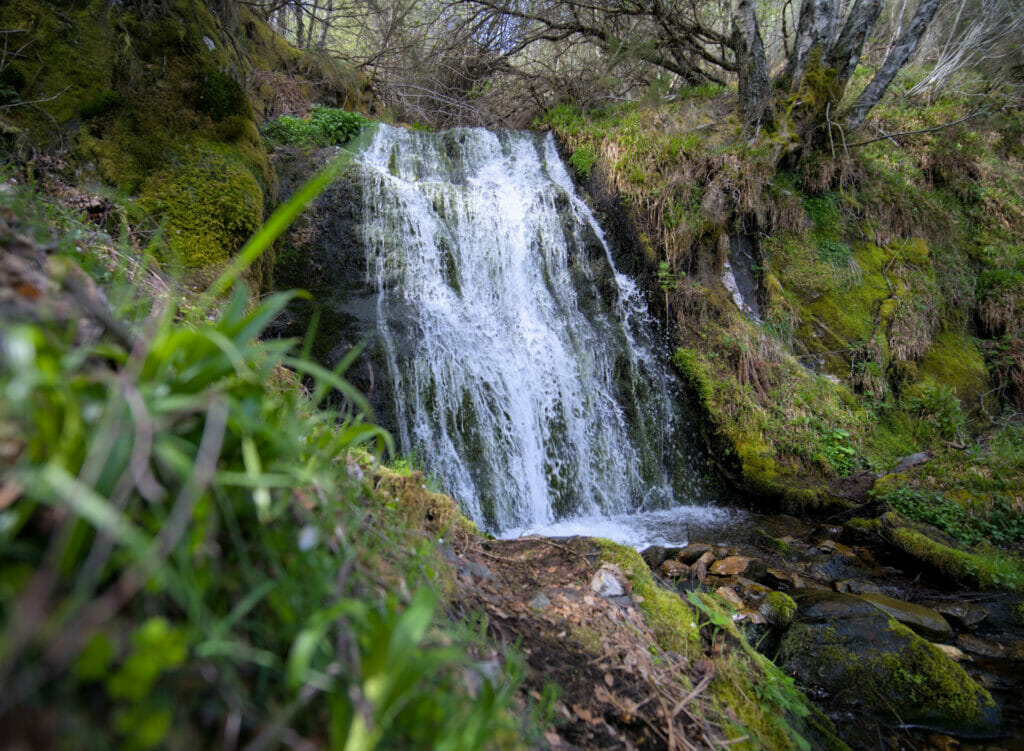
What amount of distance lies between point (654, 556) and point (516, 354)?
9.79 feet

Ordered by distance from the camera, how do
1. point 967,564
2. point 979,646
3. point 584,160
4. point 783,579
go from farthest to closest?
1. point 584,160
2. point 967,564
3. point 783,579
4. point 979,646

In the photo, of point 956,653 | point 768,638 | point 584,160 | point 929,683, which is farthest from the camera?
point 584,160

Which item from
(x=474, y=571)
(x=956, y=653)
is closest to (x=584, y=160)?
(x=956, y=653)

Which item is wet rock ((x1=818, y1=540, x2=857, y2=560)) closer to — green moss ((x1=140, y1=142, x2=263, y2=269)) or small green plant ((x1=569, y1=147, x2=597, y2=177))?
green moss ((x1=140, y1=142, x2=263, y2=269))

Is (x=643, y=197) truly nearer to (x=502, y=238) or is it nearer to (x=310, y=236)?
(x=502, y=238)

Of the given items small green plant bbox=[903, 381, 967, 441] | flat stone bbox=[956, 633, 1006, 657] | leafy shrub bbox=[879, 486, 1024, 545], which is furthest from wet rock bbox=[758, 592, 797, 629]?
small green plant bbox=[903, 381, 967, 441]

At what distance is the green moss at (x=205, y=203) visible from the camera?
4.32 metres

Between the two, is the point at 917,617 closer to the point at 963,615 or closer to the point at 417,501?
the point at 963,615

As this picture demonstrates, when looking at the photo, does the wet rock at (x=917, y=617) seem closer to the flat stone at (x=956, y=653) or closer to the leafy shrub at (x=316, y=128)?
the flat stone at (x=956, y=653)

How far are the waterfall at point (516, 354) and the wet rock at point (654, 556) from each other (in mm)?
1264

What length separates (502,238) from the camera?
7.29m

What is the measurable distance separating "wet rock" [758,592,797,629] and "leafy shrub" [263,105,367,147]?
8268mm

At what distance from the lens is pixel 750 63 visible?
8039 millimetres

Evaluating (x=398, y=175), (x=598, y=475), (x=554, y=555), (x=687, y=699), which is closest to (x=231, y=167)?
(x=398, y=175)
